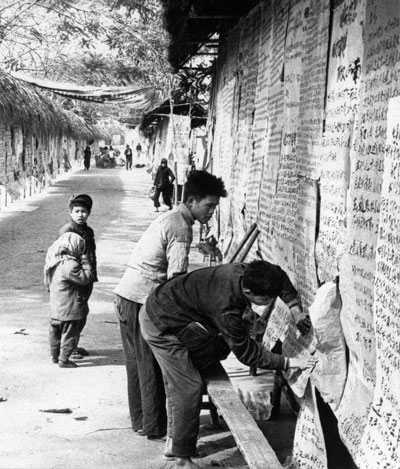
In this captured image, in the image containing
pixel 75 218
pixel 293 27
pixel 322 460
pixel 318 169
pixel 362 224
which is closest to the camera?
pixel 362 224

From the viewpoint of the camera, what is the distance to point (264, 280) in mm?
4012

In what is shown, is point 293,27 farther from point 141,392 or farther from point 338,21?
point 141,392

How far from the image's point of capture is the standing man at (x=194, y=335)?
4.25 m

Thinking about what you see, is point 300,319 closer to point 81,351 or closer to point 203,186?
point 203,186

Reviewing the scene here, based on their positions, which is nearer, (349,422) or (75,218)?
(349,422)

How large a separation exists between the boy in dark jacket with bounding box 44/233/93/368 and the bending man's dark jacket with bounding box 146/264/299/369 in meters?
2.21

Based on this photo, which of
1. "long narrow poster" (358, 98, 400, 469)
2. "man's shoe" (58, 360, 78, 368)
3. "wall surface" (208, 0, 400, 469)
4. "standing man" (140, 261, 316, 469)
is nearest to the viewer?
"long narrow poster" (358, 98, 400, 469)

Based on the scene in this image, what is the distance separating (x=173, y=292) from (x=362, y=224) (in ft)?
4.48

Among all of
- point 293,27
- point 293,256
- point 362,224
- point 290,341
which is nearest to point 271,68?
point 293,27

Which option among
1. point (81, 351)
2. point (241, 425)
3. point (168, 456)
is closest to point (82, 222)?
point (81, 351)

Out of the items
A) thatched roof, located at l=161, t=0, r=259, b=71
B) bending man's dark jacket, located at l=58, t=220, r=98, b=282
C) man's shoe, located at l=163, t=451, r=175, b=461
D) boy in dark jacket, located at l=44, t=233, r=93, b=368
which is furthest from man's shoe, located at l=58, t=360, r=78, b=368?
thatched roof, located at l=161, t=0, r=259, b=71

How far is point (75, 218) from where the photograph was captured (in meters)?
6.97

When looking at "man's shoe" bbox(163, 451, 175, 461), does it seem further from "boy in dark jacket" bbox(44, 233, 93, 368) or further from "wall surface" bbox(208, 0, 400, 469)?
"boy in dark jacket" bbox(44, 233, 93, 368)

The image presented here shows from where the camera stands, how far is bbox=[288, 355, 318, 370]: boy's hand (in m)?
4.15
